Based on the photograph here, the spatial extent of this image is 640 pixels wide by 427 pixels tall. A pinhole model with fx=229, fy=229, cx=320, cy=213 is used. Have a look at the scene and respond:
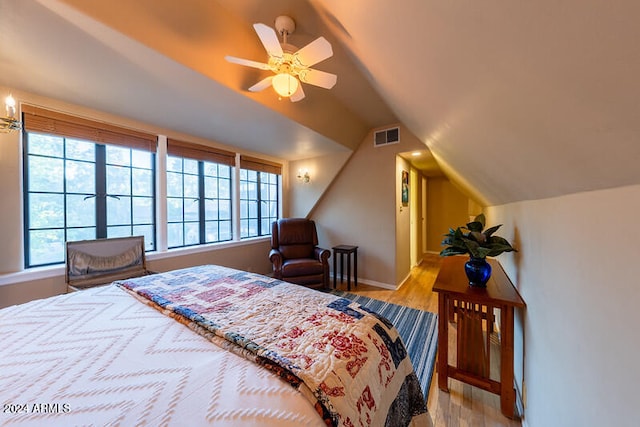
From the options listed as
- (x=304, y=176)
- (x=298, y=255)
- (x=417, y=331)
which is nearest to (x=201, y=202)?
(x=298, y=255)

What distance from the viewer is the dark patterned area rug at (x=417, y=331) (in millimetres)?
1821

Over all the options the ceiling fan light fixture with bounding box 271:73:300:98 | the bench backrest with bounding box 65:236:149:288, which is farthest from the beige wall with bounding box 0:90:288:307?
the ceiling fan light fixture with bounding box 271:73:300:98

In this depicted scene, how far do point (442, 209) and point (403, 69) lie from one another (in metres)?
Answer: 5.37

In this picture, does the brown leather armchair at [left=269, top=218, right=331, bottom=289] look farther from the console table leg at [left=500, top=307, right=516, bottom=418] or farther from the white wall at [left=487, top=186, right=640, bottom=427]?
the white wall at [left=487, top=186, right=640, bottom=427]

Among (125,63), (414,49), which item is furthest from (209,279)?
(414,49)

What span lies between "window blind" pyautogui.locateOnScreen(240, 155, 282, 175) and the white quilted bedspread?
297 cm

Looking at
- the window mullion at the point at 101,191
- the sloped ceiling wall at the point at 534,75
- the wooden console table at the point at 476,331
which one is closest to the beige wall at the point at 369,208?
the wooden console table at the point at 476,331

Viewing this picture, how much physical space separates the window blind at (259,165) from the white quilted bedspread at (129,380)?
297 centimetres

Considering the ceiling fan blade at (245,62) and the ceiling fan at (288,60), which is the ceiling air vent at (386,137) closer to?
the ceiling fan at (288,60)

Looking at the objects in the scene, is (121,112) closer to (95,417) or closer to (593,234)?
(95,417)

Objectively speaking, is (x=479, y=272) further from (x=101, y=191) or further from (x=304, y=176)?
(x=101, y=191)

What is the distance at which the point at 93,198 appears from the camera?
2389 millimetres

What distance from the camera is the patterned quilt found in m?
0.75

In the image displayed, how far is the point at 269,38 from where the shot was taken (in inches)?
57.6
